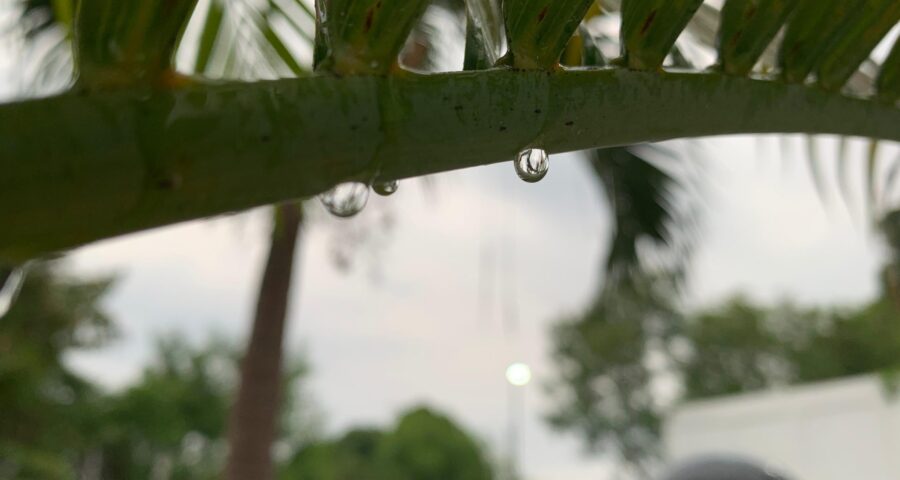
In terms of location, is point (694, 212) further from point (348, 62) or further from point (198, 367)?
point (198, 367)

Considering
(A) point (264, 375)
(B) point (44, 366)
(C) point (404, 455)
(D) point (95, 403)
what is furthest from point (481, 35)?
(D) point (95, 403)

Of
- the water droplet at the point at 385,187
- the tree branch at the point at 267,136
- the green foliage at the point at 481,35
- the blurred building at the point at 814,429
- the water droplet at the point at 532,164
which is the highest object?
the green foliage at the point at 481,35

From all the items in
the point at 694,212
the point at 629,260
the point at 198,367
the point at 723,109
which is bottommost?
the point at 198,367

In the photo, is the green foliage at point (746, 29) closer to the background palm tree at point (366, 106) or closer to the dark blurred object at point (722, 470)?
the background palm tree at point (366, 106)

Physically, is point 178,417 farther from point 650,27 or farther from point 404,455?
point 650,27

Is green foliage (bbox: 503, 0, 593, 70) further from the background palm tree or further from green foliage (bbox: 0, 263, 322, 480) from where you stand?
green foliage (bbox: 0, 263, 322, 480)

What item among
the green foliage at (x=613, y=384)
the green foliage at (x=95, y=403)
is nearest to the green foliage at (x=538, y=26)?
the green foliage at (x=95, y=403)

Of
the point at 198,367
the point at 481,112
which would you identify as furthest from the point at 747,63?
the point at 198,367
